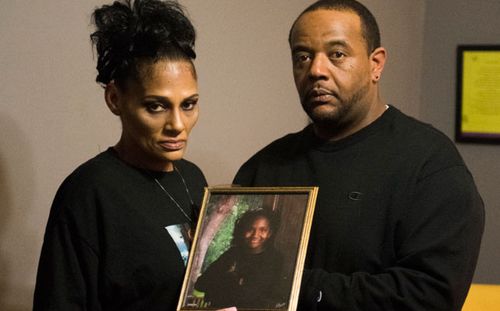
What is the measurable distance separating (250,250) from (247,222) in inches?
2.2

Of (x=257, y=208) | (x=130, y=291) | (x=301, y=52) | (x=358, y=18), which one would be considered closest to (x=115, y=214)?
(x=130, y=291)

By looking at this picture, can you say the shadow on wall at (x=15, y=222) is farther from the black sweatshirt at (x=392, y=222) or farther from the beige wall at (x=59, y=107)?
the black sweatshirt at (x=392, y=222)

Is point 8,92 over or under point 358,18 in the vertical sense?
under

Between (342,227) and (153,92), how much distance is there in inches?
17.8

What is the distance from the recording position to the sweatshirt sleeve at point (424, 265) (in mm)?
1485

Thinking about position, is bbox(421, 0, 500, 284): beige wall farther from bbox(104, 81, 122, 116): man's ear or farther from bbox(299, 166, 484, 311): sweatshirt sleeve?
bbox(104, 81, 122, 116): man's ear

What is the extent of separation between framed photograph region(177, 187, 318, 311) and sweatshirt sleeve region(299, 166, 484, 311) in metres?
0.09

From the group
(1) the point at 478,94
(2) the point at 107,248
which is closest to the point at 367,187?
(2) the point at 107,248

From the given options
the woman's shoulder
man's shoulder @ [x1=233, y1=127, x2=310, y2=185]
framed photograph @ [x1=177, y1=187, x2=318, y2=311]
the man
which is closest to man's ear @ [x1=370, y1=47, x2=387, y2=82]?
the man

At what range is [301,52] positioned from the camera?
5.43 ft

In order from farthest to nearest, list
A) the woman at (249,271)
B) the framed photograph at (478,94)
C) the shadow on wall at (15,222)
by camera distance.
Answer: the framed photograph at (478,94), the shadow on wall at (15,222), the woman at (249,271)

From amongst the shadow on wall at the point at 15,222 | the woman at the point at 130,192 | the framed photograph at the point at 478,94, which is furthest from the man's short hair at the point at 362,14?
the framed photograph at the point at 478,94

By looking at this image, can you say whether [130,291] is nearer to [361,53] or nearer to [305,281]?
[305,281]

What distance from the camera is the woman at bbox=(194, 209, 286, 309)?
1.45 m
